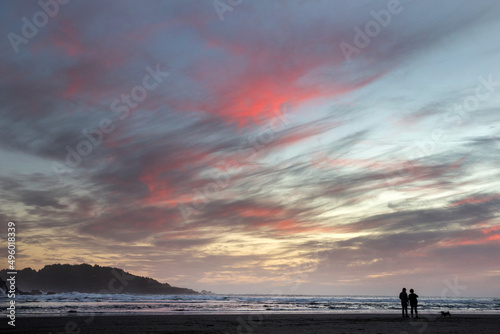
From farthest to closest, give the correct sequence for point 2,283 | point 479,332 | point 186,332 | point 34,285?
point 34,285 → point 2,283 → point 479,332 → point 186,332

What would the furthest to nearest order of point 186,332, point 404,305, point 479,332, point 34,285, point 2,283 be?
point 34,285 < point 2,283 < point 404,305 < point 479,332 < point 186,332

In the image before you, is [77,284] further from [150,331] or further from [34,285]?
[150,331]

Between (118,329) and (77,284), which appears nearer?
(118,329)

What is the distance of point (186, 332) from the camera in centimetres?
2234

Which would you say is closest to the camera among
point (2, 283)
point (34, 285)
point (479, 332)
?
point (479, 332)

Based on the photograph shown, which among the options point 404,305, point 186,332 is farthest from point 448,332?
point 186,332

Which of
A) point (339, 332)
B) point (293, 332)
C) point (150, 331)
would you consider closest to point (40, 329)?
point (150, 331)

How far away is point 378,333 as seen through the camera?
74.7ft

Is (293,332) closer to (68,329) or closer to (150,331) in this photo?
(150,331)

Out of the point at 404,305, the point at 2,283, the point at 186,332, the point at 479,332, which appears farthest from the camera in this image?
the point at 2,283

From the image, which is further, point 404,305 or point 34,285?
point 34,285

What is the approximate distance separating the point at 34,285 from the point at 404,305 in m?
208

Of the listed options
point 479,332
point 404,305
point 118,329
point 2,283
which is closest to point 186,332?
point 118,329

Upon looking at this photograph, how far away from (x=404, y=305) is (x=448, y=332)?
41.2 ft
